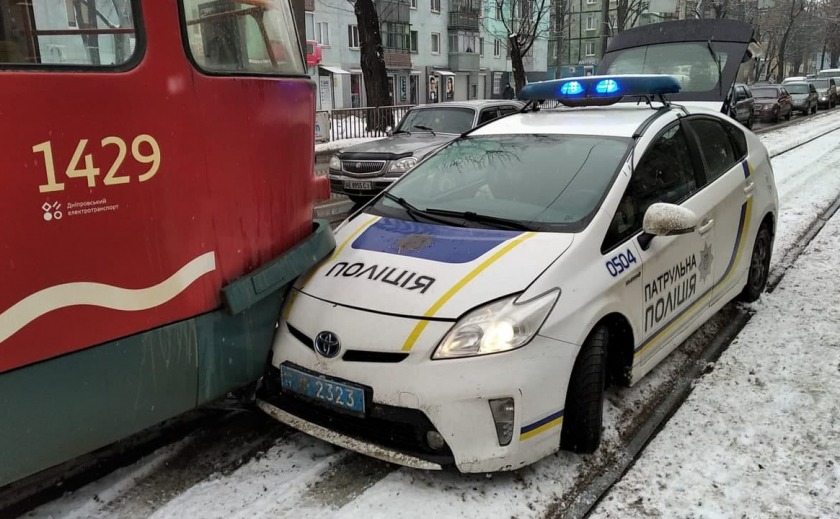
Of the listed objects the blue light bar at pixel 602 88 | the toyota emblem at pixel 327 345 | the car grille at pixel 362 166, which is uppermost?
the blue light bar at pixel 602 88

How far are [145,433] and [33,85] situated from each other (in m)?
1.94

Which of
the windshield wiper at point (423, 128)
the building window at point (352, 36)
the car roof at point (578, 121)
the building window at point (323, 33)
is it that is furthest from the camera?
the building window at point (352, 36)

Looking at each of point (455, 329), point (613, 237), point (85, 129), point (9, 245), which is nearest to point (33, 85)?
point (85, 129)

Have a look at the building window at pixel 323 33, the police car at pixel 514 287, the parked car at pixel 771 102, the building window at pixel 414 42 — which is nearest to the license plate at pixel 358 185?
the police car at pixel 514 287

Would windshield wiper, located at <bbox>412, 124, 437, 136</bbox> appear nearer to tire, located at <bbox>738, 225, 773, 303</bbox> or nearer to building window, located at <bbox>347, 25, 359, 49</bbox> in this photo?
tire, located at <bbox>738, 225, 773, 303</bbox>

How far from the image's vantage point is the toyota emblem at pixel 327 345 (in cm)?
312

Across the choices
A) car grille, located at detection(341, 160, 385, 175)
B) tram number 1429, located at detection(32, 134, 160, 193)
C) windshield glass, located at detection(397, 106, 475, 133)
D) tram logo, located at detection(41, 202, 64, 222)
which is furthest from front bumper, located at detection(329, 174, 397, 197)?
tram logo, located at detection(41, 202, 64, 222)

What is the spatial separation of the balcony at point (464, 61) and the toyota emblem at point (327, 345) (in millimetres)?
50612

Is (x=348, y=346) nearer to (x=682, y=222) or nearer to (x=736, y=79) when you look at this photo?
(x=682, y=222)

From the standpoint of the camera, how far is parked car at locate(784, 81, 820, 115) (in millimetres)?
32844

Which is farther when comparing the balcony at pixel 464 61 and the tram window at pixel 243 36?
the balcony at pixel 464 61

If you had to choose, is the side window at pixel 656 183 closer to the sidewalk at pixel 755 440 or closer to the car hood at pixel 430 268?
the car hood at pixel 430 268

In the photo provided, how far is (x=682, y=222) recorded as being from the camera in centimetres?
350

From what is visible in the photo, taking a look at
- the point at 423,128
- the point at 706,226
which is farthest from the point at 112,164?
the point at 423,128
